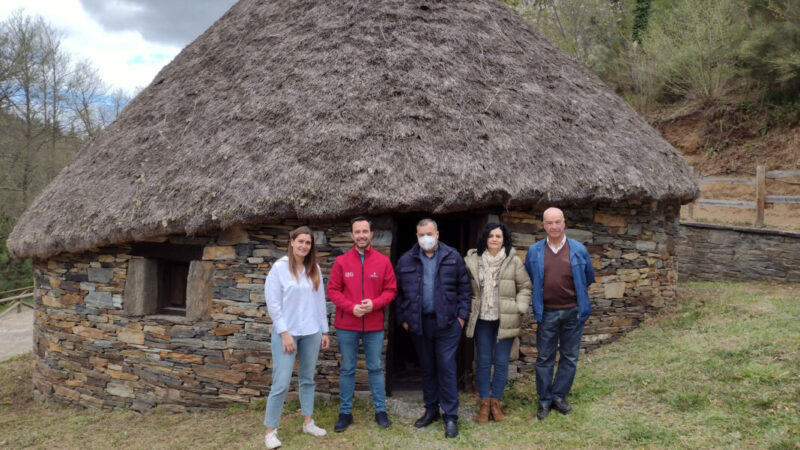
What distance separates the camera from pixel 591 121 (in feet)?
19.2

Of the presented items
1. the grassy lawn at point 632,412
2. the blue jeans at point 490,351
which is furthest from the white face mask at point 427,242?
the grassy lawn at point 632,412

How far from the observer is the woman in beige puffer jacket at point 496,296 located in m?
3.88

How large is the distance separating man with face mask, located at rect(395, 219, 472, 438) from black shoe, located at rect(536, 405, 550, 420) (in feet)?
2.29

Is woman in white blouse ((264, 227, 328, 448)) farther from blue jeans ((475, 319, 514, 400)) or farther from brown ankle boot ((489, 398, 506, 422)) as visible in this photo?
brown ankle boot ((489, 398, 506, 422))

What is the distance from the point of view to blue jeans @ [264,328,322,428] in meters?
3.79

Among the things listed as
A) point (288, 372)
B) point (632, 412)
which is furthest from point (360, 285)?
point (632, 412)

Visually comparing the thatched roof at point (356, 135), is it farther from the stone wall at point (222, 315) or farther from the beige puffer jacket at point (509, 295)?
the beige puffer jacket at point (509, 295)

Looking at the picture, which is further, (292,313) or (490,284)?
(490,284)

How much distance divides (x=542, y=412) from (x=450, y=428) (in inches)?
31.6

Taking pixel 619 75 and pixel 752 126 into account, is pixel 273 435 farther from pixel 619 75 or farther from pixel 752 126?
pixel 619 75

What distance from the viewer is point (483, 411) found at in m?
4.14

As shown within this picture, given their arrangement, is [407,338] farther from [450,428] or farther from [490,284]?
[490,284]

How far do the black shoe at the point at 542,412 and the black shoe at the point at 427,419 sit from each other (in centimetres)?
83

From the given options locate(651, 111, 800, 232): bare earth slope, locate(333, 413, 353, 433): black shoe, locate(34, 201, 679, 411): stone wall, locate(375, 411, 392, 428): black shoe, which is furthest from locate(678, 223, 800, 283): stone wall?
locate(333, 413, 353, 433): black shoe
